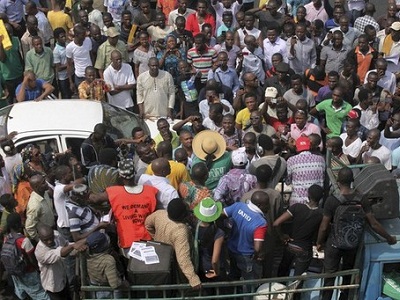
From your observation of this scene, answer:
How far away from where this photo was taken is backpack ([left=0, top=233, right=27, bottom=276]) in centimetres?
850

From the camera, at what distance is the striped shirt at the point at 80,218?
335 inches

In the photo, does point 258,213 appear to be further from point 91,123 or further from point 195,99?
point 195,99

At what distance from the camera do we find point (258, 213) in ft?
26.9

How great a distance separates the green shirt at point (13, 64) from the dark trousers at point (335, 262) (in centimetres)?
742

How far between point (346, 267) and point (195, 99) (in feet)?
17.8

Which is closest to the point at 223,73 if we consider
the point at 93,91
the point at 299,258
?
the point at 93,91

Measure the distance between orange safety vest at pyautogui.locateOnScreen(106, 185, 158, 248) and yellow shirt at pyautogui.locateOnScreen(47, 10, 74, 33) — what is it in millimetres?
6984

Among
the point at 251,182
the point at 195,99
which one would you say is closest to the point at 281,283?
the point at 251,182

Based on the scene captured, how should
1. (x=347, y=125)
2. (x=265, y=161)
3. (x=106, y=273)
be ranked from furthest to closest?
(x=347, y=125) < (x=265, y=161) < (x=106, y=273)

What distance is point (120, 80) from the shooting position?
12688mm

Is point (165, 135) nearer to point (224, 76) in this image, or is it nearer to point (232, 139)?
point (232, 139)

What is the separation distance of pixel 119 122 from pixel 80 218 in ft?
10.7

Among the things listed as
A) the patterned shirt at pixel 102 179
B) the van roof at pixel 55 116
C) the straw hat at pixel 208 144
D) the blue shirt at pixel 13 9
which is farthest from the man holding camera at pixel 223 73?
the blue shirt at pixel 13 9

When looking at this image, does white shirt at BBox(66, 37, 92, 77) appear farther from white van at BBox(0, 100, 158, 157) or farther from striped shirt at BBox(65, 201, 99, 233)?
striped shirt at BBox(65, 201, 99, 233)
